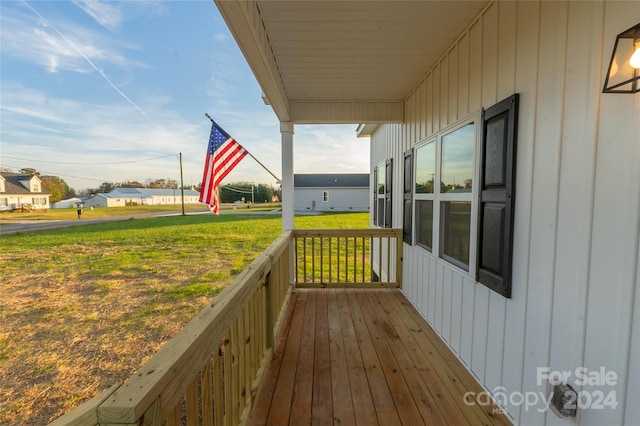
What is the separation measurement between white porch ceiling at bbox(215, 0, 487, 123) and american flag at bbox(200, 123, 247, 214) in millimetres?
932

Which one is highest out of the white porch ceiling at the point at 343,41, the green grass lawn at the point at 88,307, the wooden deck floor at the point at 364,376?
the white porch ceiling at the point at 343,41

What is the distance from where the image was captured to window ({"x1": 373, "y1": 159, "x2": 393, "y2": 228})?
185 inches

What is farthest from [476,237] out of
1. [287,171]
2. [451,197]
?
[287,171]

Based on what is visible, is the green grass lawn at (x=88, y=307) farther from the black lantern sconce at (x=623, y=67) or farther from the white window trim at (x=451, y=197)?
the black lantern sconce at (x=623, y=67)

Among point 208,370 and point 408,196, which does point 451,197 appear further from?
point 208,370

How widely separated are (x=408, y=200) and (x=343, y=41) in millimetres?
2086

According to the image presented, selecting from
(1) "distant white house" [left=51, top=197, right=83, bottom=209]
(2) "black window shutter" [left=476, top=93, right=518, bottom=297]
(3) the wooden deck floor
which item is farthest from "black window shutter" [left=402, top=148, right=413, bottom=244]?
(1) "distant white house" [left=51, top=197, right=83, bottom=209]

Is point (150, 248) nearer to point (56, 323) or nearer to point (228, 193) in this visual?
point (56, 323)

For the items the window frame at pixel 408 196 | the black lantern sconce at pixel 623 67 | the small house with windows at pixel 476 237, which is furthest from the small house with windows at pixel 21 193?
the black lantern sconce at pixel 623 67

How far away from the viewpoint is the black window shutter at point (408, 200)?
3.43 meters

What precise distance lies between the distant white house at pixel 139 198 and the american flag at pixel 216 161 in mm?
35874

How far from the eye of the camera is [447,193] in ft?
8.11

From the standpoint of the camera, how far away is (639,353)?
3.11 feet

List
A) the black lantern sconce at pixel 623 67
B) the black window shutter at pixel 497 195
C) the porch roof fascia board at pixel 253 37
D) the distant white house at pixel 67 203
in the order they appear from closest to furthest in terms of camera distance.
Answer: the black lantern sconce at pixel 623 67, the porch roof fascia board at pixel 253 37, the black window shutter at pixel 497 195, the distant white house at pixel 67 203
